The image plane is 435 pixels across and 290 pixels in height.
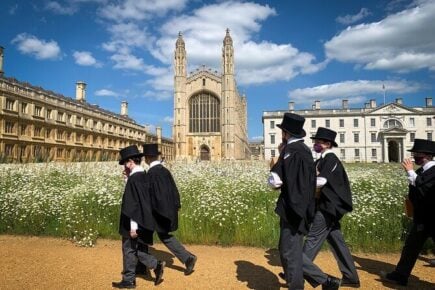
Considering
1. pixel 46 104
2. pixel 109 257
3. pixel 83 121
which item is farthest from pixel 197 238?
pixel 83 121

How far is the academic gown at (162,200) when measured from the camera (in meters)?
Answer: 4.95

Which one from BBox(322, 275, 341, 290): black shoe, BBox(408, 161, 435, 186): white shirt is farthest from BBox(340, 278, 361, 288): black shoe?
BBox(408, 161, 435, 186): white shirt

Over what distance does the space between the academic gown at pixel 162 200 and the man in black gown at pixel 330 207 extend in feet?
6.42

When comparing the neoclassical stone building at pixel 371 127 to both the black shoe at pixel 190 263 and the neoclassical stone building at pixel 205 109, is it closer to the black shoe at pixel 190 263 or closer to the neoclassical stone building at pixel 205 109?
the neoclassical stone building at pixel 205 109

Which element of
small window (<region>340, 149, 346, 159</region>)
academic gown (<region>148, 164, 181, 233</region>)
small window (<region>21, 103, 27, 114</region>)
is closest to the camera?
academic gown (<region>148, 164, 181, 233</region>)

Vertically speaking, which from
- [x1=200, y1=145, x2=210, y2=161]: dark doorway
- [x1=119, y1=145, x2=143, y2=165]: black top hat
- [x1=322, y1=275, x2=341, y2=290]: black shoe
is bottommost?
[x1=322, y1=275, x2=341, y2=290]: black shoe

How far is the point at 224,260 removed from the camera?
5887 mm

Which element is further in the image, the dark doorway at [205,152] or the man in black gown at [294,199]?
the dark doorway at [205,152]

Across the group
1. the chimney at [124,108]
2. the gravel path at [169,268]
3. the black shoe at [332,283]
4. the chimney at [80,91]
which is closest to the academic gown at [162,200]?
the gravel path at [169,268]

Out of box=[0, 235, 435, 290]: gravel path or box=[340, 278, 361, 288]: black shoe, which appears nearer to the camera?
box=[340, 278, 361, 288]: black shoe

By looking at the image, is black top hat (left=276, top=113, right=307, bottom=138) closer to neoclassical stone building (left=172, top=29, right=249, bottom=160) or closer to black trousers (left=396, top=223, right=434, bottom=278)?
black trousers (left=396, top=223, right=434, bottom=278)

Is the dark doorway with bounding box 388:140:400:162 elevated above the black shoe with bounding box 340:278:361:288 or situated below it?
above

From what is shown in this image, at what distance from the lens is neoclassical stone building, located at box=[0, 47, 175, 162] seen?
31922 mm

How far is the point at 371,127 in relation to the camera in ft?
212
